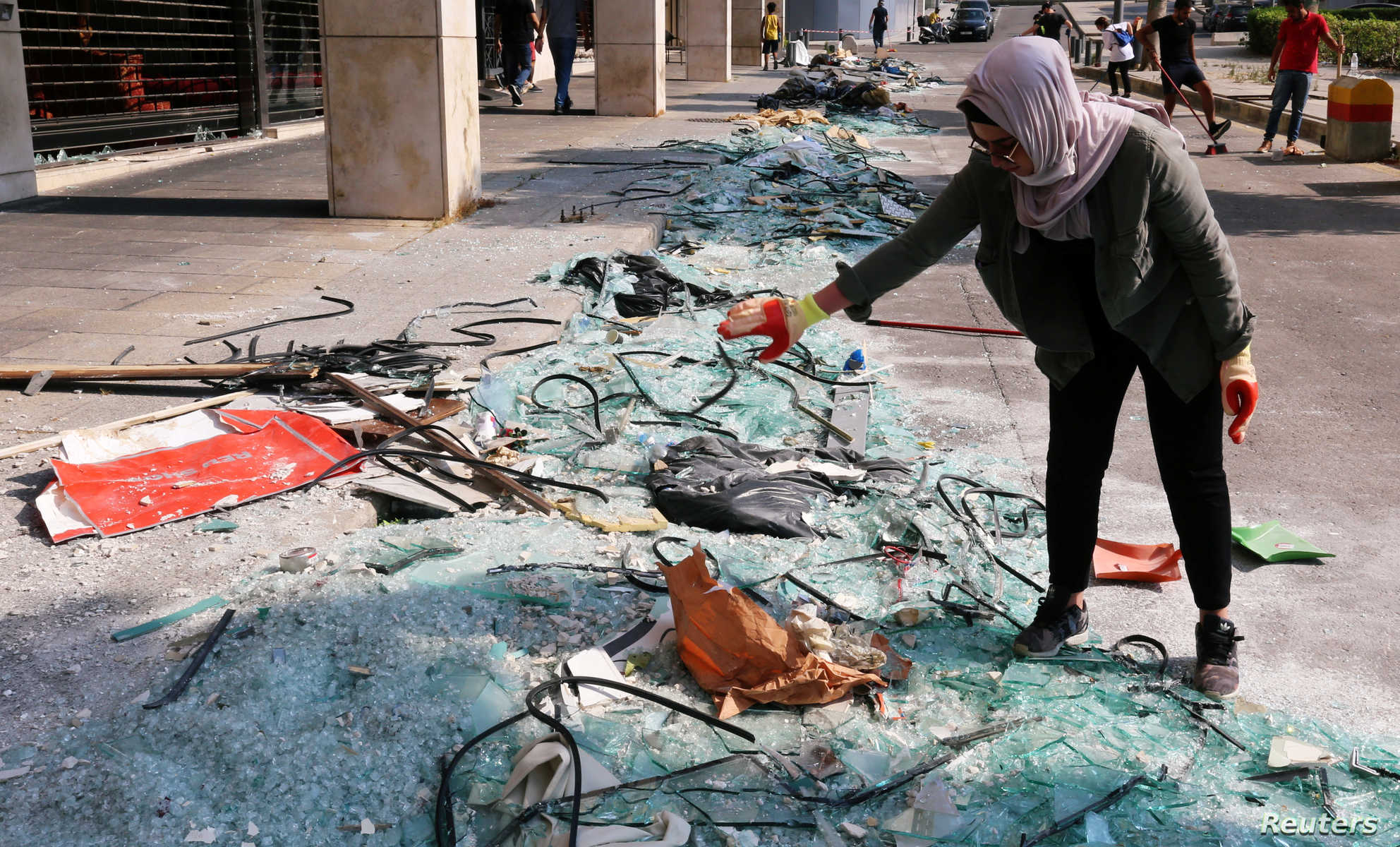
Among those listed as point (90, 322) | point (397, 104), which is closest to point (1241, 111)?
point (397, 104)

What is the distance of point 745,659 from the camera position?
292cm

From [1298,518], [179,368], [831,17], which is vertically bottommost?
[1298,518]

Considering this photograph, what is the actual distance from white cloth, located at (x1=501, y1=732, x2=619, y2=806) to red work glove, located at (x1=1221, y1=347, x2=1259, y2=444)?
165 cm

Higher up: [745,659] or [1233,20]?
[1233,20]

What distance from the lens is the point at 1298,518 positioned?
169 inches

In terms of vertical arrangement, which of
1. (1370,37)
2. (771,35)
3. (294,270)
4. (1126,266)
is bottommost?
(294,270)

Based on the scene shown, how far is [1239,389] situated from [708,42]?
2701cm

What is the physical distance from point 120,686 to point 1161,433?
2.53m

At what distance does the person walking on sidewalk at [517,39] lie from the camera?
59.0ft

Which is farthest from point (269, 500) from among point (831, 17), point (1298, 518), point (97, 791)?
point (831, 17)

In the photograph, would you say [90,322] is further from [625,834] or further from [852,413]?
[625,834]

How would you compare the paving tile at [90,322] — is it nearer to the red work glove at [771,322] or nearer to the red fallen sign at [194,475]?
the red fallen sign at [194,475]

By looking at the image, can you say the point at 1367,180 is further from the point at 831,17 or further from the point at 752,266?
the point at 831,17

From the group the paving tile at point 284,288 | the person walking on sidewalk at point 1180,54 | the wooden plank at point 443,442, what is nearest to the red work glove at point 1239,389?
the wooden plank at point 443,442
